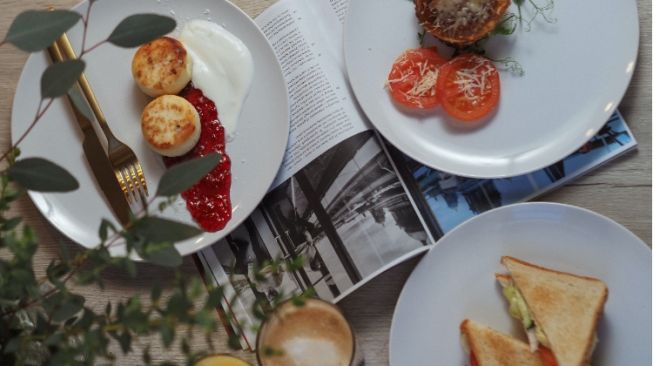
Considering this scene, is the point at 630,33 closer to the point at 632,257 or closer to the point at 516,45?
the point at 516,45

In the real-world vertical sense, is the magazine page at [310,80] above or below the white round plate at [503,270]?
above

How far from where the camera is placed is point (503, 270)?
4.66 feet

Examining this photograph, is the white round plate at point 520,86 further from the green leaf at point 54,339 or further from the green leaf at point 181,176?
the green leaf at point 54,339

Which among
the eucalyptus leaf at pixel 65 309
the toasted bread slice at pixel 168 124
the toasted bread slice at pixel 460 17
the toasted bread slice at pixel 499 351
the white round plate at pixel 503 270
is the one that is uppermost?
the toasted bread slice at pixel 168 124

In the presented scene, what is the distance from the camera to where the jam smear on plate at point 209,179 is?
145 centimetres

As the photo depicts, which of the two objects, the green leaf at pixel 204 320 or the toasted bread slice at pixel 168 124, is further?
the toasted bread slice at pixel 168 124

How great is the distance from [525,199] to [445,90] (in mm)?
285

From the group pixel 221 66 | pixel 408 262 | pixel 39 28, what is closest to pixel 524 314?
pixel 408 262

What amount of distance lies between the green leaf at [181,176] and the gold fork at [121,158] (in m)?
0.73

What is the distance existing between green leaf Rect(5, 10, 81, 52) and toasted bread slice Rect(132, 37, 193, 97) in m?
0.67

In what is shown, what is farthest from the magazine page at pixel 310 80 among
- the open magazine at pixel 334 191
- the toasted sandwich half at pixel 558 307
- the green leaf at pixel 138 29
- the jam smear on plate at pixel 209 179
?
the green leaf at pixel 138 29

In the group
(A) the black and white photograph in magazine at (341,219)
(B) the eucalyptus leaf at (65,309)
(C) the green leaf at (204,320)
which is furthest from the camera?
(A) the black and white photograph in magazine at (341,219)

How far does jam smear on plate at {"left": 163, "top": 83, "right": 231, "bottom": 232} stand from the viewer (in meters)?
1.45

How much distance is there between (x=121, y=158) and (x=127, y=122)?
0.09 metres
